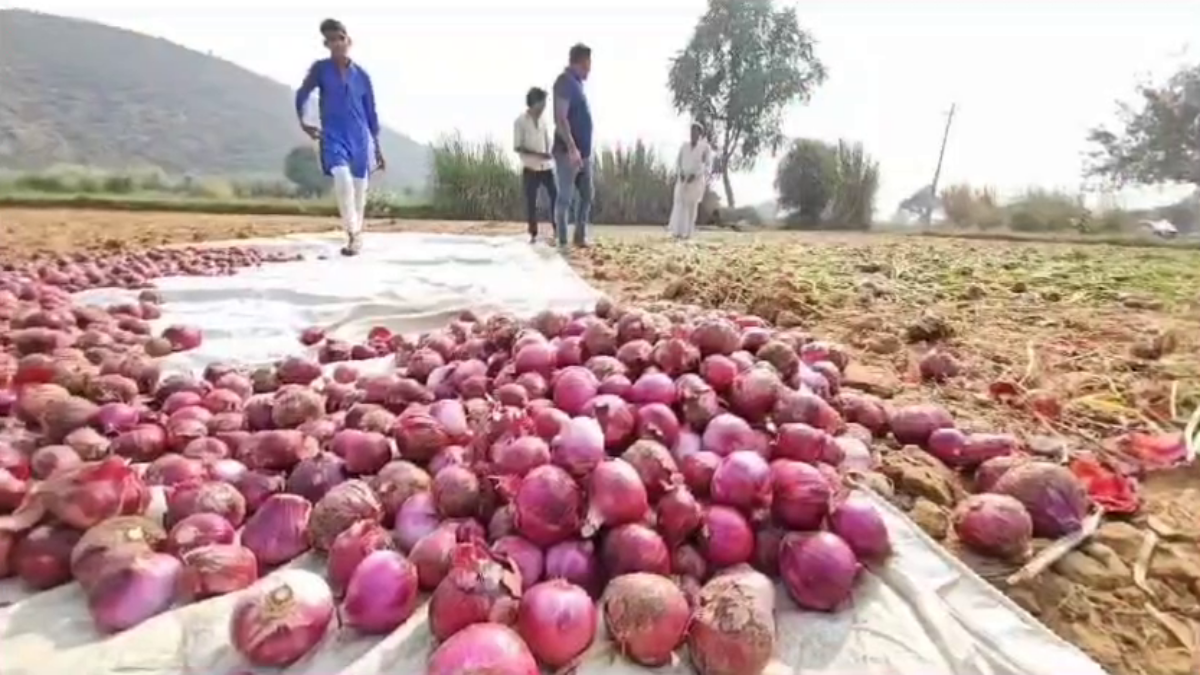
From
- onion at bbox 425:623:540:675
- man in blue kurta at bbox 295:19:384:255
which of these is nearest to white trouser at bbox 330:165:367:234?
man in blue kurta at bbox 295:19:384:255

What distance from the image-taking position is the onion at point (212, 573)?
1.17m

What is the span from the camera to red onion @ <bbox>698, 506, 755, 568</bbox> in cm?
117

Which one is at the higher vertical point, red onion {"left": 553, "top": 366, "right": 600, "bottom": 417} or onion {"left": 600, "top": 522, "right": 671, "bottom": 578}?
red onion {"left": 553, "top": 366, "right": 600, "bottom": 417}

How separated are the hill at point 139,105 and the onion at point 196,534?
135 ft

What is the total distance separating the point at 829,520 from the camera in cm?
124

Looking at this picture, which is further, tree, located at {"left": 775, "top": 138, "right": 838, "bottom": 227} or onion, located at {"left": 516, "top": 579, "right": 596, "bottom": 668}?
tree, located at {"left": 775, "top": 138, "right": 838, "bottom": 227}

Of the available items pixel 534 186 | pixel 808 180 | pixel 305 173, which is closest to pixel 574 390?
pixel 534 186

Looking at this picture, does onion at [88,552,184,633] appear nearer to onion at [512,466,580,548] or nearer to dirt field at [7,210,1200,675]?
onion at [512,466,580,548]

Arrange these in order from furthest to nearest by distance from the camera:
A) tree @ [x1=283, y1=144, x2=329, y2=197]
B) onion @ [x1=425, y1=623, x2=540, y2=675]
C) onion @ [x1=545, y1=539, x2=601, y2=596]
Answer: tree @ [x1=283, y1=144, x2=329, y2=197] < onion @ [x1=545, y1=539, x2=601, y2=596] < onion @ [x1=425, y1=623, x2=540, y2=675]

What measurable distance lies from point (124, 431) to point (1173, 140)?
24.4 m

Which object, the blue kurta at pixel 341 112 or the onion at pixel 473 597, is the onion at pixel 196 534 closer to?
the onion at pixel 473 597

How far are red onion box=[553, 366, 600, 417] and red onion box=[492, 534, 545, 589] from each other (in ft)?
1.20

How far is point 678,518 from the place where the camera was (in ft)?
3.87

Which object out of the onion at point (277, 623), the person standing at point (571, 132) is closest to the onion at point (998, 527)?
the onion at point (277, 623)
